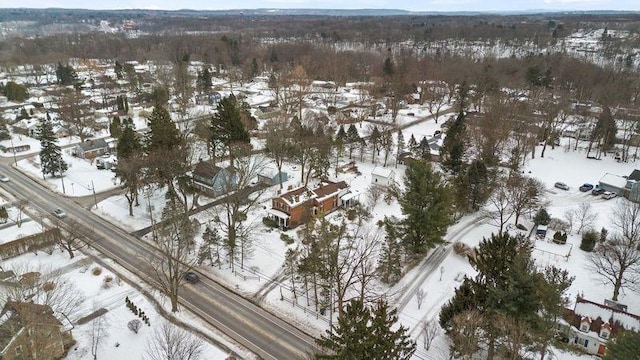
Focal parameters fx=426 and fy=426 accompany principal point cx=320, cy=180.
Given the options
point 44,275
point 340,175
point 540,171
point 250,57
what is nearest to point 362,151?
point 340,175

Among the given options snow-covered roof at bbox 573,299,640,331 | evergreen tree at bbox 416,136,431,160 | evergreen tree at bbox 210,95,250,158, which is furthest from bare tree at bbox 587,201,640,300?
evergreen tree at bbox 210,95,250,158

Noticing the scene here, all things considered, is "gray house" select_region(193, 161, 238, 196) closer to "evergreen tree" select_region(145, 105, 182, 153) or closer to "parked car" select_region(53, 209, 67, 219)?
"evergreen tree" select_region(145, 105, 182, 153)

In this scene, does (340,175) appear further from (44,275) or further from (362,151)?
(44,275)

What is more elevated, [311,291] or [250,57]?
[250,57]

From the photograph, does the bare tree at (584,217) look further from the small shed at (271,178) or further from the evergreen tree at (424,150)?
the small shed at (271,178)

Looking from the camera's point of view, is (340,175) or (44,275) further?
(340,175)

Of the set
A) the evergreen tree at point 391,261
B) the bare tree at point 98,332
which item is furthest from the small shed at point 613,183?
the bare tree at point 98,332
